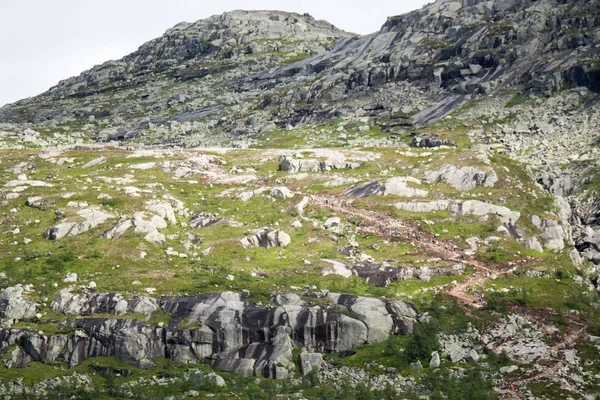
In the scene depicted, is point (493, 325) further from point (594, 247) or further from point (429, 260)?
point (594, 247)

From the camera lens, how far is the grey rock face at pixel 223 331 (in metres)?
39.5

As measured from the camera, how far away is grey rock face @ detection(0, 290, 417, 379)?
39.5m

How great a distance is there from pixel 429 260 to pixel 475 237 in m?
8.40

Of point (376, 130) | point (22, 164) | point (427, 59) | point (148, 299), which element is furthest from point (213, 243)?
point (427, 59)

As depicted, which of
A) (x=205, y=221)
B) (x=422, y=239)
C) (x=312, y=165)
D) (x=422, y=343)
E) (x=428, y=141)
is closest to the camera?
(x=422, y=343)

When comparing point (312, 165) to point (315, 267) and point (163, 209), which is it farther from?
point (315, 267)

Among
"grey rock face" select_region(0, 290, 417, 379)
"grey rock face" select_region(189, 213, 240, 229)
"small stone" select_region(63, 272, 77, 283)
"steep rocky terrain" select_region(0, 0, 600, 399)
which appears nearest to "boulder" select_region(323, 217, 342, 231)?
"steep rocky terrain" select_region(0, 0, 600, 399)

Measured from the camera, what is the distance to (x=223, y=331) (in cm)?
4194

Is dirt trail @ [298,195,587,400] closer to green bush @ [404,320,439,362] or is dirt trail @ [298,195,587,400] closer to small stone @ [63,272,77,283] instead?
green bush @ [404,320,439,362]

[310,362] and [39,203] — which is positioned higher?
[39,203]

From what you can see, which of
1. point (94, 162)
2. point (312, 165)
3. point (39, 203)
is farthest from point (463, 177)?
point (94, 162)

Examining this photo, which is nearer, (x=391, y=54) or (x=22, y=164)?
(x=22, y=164)

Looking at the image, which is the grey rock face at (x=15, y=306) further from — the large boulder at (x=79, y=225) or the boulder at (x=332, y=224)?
the boulder at (x=332, y=224)

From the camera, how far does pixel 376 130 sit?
135 m
